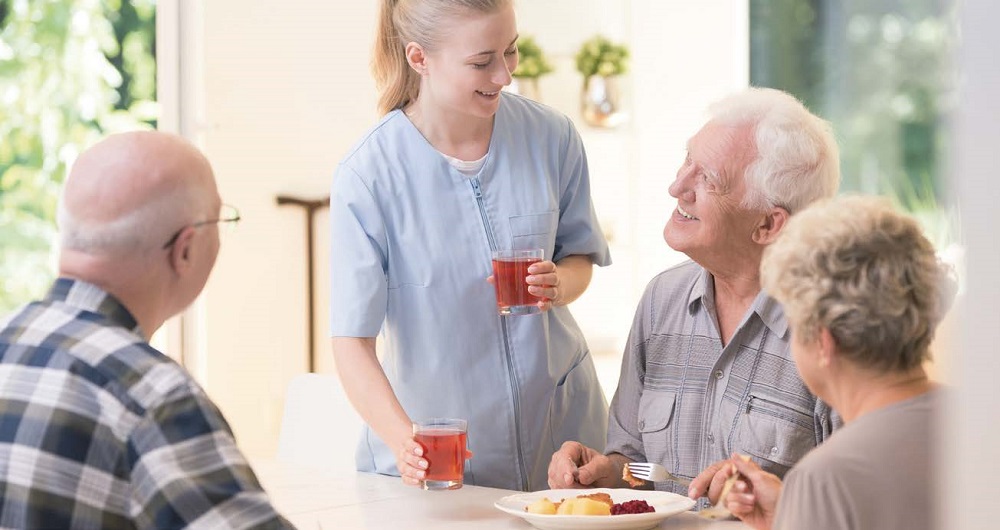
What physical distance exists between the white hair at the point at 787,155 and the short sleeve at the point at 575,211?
0.45m

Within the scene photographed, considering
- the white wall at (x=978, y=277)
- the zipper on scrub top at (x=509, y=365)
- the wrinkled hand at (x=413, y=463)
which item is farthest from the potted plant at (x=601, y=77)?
the white wall at (x=978, y=277)

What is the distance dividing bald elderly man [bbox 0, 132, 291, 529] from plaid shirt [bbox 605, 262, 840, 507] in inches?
44.2

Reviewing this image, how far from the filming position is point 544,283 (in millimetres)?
2316

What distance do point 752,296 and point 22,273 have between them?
133 inches

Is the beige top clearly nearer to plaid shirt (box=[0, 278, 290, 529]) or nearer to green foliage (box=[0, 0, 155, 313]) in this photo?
plaid shirt (box=[0, 278, 290, 529])

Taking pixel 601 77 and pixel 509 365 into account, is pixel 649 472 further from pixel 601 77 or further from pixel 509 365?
pixel 601 77

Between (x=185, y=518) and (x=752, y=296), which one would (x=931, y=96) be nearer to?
(x=185, y=518)

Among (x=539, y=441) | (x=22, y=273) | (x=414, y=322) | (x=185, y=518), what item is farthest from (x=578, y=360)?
(x=22, y=273)

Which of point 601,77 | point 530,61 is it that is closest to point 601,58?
point 601,77

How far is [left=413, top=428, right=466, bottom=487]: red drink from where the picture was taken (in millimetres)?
2098

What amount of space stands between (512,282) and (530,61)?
347 centimetres

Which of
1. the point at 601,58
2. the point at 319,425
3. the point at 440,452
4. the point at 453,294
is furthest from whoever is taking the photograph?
the point at 601,58

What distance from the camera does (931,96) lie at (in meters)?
0.73

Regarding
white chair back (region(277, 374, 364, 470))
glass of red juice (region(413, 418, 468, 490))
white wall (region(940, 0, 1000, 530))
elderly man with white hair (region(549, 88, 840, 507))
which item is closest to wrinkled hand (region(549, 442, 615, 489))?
elderly man with white hair (region(549, 88, 840, 507))
